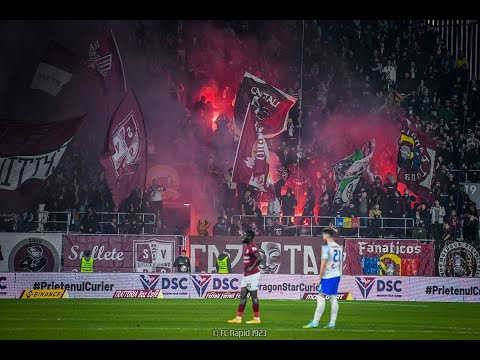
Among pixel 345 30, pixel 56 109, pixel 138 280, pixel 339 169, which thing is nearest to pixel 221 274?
pixel 138 280

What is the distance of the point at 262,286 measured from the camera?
29016mm

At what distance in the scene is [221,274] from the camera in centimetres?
2906

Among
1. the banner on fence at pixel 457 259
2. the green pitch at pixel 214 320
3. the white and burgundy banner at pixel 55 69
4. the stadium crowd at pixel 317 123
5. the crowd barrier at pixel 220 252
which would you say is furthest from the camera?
the white and burgundy banner at pixel 55 69

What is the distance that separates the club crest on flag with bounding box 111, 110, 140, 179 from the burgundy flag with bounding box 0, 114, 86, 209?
1.89 metres

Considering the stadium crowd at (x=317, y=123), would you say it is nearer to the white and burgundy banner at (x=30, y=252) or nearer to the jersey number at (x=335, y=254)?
the white and burgundy banner at (x=30, y=252)

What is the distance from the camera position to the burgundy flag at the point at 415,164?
34.8 m

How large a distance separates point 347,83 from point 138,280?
14.2 m

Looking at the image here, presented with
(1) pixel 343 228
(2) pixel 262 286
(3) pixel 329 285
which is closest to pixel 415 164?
(1) pixel 343 228

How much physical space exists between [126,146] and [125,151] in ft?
0.67

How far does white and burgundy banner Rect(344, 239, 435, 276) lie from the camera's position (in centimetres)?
3130

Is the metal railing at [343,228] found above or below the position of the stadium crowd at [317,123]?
below

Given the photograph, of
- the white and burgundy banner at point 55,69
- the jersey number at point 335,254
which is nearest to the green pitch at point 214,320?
the jersey number at point 335,254

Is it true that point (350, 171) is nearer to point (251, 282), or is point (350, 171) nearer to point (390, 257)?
point (390, 257)

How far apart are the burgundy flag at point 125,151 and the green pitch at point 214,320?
775 cm
